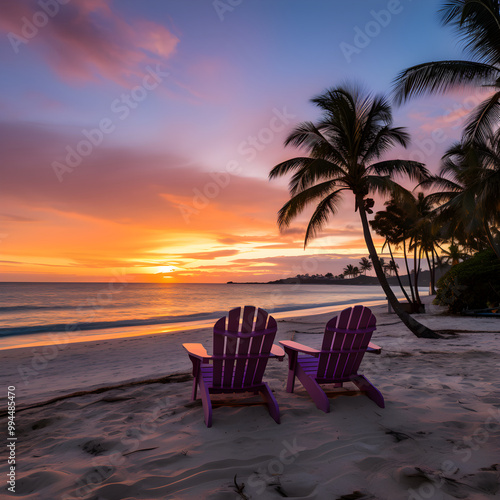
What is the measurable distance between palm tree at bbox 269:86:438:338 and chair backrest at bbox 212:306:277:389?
5.95 metres

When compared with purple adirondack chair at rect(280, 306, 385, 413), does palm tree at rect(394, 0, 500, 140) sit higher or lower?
higher

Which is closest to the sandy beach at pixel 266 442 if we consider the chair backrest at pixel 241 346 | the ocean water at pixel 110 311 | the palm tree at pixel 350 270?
the chair backrest at pixel 241 346

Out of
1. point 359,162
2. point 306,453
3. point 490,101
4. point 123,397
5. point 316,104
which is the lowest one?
point 123,397

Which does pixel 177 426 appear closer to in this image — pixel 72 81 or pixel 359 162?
pixel 72 81

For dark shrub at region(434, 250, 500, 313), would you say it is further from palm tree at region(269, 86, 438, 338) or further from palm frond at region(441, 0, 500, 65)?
palm frond at region(441, 0, 500, 65)

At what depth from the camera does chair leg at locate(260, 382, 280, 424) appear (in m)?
2.79

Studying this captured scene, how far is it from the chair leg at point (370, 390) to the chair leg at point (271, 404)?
99 cm

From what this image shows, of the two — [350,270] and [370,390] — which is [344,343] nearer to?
[370,390]

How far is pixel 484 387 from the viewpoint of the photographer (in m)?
3.60

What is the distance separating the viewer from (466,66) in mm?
6781

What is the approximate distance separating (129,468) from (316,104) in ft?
30.1

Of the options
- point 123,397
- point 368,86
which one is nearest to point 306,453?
point 123,397

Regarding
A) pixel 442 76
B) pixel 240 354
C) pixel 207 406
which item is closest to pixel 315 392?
pixel 240 354

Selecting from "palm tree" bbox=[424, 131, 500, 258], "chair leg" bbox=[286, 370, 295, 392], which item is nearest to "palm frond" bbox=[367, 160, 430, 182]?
"palm tree" bbox=[424, 131, 500, 258]
